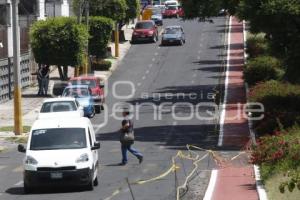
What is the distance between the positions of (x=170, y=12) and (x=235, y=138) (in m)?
76.5

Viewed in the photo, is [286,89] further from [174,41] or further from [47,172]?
[174,41]

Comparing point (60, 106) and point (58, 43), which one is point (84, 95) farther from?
point (58, 43)

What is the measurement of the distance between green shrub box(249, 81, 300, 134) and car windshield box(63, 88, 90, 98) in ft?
32.3

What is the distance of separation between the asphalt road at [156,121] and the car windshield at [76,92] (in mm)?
1544

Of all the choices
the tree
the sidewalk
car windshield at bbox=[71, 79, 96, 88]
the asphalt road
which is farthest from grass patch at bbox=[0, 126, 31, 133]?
the tree

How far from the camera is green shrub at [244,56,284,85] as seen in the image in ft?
158

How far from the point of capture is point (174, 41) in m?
79.6

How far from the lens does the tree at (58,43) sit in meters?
53.4

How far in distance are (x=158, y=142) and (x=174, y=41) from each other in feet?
148

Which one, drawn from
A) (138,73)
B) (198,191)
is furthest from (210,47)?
(198,191)

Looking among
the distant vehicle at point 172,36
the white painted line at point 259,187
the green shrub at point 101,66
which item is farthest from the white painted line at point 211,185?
the distant vehicle at point 172,36

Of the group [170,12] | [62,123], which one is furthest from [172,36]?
[62,123]

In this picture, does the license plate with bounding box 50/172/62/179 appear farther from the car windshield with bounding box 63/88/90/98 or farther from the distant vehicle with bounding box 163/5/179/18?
the distant vehicle with bounding box 163/5/179/18

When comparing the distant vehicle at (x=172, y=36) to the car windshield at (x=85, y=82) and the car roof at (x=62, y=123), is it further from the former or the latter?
the car roof at (x=62, y=123)
